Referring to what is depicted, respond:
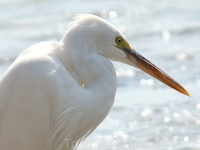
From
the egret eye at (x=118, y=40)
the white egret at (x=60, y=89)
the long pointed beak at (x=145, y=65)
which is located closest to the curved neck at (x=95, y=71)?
the white egret at (x=60, y=89)

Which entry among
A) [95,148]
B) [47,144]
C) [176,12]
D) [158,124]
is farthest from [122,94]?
[176,12]

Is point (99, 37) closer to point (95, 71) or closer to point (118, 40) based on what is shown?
point (118, 40)

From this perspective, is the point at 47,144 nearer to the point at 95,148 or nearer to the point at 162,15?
the point at 95,148

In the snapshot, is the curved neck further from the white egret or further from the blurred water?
the blurred water

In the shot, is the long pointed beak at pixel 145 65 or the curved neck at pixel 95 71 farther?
the long pointed beak at pixel 145 65

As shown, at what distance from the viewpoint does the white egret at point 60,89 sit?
4426mm

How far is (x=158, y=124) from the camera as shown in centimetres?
738

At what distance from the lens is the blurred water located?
711 centimetres

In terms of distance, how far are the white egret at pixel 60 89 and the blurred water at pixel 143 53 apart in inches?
95.1

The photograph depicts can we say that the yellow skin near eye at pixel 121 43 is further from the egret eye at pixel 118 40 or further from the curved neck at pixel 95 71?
the curved neck at pixel 95 71

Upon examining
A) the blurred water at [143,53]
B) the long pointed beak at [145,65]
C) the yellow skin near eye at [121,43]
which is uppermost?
the yellow skin near eye at [121,43]

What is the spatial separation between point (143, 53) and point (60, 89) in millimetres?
5387

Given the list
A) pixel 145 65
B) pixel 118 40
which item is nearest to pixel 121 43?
pixel 118 40

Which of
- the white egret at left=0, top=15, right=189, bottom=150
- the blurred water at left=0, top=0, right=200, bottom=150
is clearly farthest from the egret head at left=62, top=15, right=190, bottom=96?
the blurred water at left=0, top=0, right=200, bottom=150
